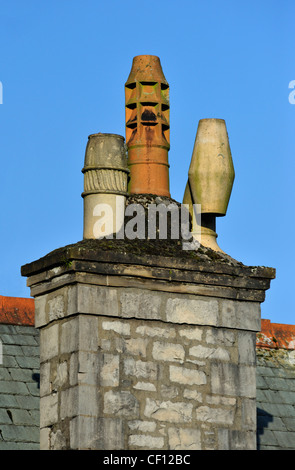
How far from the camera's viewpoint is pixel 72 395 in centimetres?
957

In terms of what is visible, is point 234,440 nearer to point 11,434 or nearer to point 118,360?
point 118,360

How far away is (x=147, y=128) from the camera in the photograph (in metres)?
11.1

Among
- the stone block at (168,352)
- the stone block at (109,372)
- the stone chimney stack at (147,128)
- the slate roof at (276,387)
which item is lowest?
→ the stone block at (109,372)

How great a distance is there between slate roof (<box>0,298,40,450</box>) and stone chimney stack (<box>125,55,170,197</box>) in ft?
8.98

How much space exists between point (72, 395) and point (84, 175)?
1.88m

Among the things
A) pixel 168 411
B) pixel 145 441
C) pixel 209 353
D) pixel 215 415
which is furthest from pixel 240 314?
pixel 145 441

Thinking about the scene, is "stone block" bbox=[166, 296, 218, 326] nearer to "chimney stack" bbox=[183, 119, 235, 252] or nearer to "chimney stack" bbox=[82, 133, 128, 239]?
"chimney stack" bbox=[82, 133, 128, 239]

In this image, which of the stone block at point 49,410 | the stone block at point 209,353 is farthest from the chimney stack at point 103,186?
the stone block at point 49,410

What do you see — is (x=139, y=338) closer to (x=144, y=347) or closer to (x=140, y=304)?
(x=144, y=347)

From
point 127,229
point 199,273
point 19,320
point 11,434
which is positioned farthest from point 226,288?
point 19,320

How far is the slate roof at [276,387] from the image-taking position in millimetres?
13719

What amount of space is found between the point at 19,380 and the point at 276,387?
321 centimetres

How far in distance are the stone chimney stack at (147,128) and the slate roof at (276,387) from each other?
360 cm

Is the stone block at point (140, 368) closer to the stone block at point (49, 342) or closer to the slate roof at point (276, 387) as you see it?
the stone block at point (49, 342)
